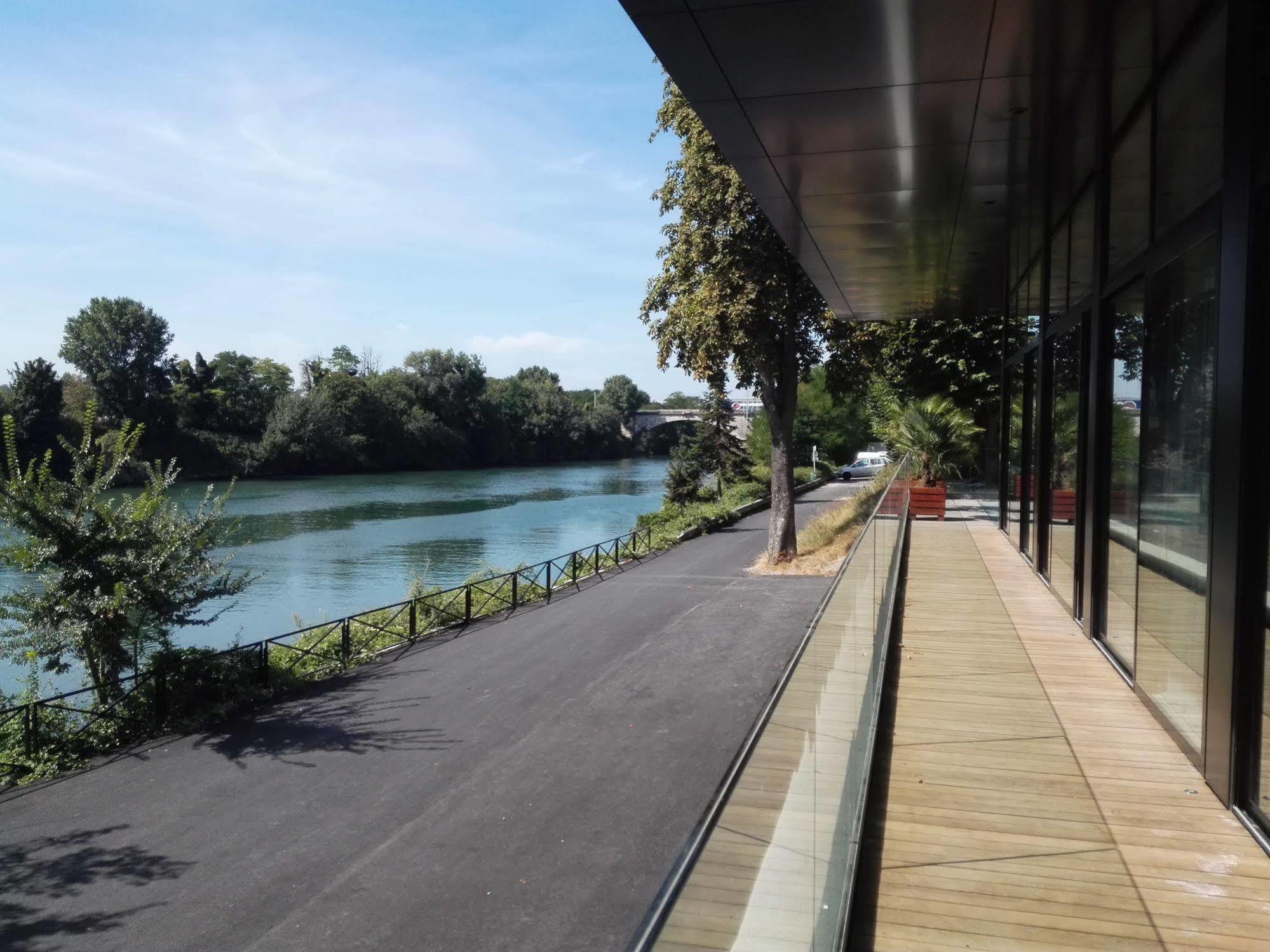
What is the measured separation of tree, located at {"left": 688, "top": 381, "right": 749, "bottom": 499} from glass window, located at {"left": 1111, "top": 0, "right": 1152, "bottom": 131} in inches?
1632

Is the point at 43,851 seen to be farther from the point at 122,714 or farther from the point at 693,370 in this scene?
the point at 693,370

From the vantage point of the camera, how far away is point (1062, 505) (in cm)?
909

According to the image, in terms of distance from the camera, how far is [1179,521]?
201 inches

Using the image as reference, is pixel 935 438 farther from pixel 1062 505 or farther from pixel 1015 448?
pixel 1062 505

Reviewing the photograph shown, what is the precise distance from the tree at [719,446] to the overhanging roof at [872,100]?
121 ft

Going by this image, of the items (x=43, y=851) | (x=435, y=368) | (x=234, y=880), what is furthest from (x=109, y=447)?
(x=435, y=368)

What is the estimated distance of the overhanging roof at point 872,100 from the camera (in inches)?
209

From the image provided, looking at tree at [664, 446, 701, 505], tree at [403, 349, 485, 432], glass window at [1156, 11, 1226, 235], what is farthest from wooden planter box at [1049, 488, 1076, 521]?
tree at [403, 349, 485, 432]

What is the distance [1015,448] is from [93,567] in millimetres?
13266

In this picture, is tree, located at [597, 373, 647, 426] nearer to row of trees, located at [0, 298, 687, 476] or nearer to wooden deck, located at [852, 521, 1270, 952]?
row of trees, located at [0, 298, 687, 476]

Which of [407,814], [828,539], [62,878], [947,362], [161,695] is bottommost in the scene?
[62,878]

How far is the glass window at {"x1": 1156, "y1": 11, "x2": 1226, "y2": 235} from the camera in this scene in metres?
4.58

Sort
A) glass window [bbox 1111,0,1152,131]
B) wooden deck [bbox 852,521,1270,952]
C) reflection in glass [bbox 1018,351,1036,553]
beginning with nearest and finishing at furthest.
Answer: wooden deck [bbox 852,521,1270,952] < glass window [bbox 1111,0,1152,131] < reflection in glass [bbox 1018,351,1036,553]

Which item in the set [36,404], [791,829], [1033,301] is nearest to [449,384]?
[36,404]
